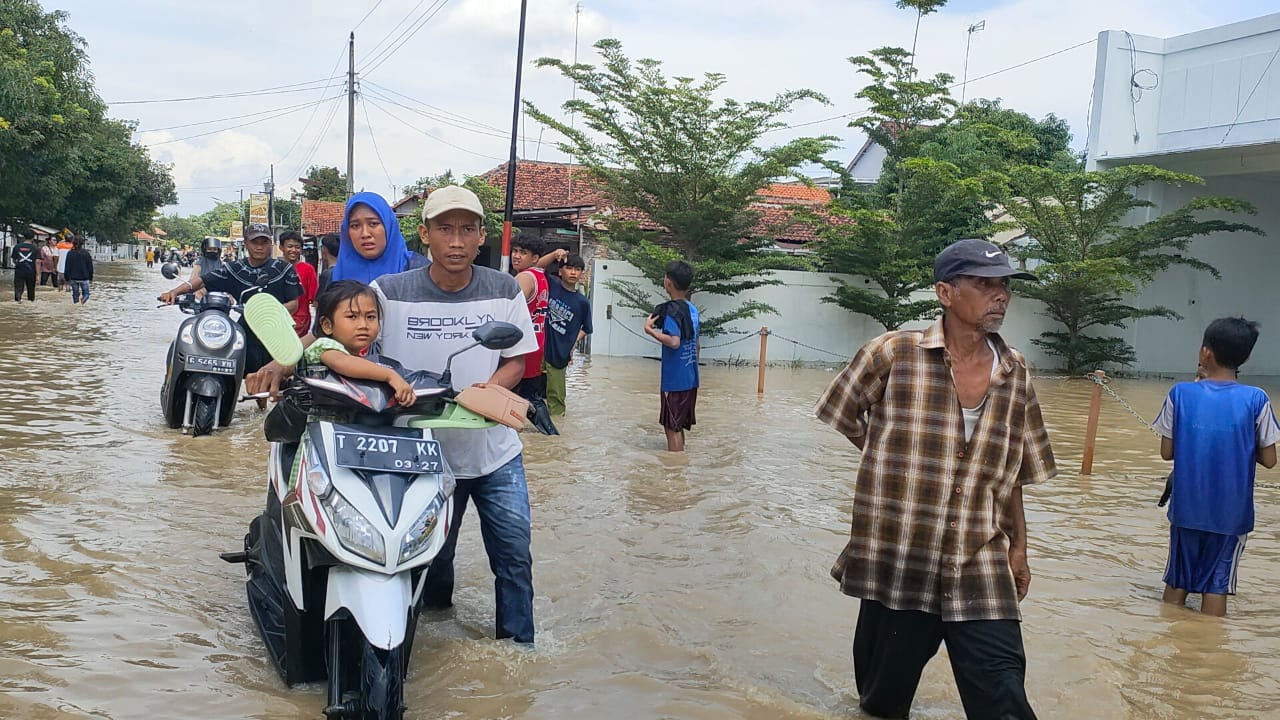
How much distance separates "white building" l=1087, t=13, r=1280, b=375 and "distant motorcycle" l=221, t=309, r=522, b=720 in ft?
61.0

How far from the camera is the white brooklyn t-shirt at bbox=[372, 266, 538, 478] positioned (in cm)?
401

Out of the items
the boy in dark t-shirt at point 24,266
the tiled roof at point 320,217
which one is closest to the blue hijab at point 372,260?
the boy in dark t-shirt at point 24,266

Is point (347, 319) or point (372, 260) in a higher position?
point (372, 260)

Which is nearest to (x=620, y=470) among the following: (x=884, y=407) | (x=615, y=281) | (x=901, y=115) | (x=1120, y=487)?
(x=1120, y=487)

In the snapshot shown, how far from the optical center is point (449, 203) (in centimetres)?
393

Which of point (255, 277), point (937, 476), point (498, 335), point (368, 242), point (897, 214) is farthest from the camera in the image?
point (897, 214)

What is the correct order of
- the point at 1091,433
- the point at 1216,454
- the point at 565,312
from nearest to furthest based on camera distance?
the point at 1216,454 → the point at 565,312 → the point at 1091,433

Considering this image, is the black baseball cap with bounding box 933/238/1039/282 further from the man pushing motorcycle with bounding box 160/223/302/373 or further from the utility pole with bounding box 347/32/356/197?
the utility pole with bounding box 347/32/356/197

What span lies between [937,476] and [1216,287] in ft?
77.4

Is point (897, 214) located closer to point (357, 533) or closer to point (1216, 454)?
point (1216, 454)

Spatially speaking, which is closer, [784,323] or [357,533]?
[357,533]

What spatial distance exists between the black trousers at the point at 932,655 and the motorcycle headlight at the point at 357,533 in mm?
1641

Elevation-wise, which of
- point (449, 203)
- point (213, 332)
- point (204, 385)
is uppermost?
point (449, 203)

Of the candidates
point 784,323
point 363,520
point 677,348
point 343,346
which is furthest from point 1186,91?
point 363,520
